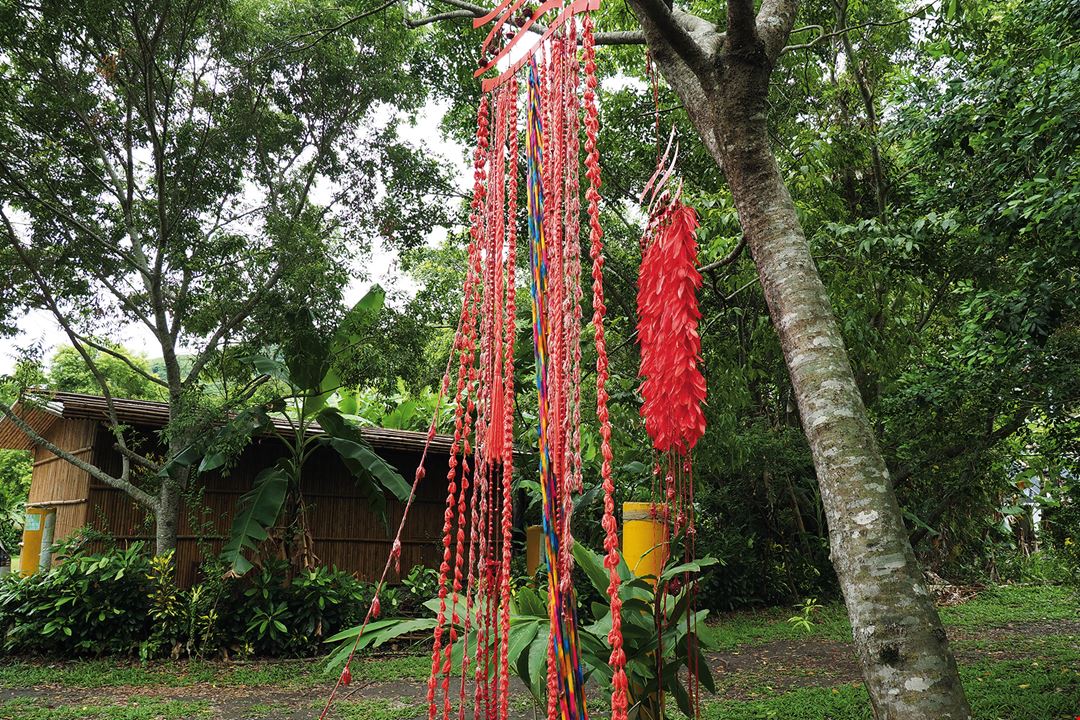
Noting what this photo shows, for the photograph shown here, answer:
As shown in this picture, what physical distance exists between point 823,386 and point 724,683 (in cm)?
352

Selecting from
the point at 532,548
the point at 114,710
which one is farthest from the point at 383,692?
the point at 532,548

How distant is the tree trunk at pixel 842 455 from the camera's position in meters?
2.14

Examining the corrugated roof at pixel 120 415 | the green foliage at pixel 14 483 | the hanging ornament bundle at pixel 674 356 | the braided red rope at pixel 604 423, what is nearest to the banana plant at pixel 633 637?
the hanging ornament bundle at pixel 674 356

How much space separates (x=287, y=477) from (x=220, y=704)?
92.6 inches

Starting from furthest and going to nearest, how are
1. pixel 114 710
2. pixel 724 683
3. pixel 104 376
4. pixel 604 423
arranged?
1. pixel 104 376
2. pixel 724 683
3. pixel 114 710
4. pixel 604 423

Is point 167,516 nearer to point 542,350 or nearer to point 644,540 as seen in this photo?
point 644,540

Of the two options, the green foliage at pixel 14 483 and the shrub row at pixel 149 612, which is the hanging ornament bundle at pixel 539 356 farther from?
the green foliage at pixel 14 483

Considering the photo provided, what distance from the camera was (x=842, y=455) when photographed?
243 cm

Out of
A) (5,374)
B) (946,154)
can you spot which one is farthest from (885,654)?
(5,374)

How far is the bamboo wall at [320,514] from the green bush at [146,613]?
18.6 inches

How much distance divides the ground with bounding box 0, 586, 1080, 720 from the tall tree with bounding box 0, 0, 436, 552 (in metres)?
1.80

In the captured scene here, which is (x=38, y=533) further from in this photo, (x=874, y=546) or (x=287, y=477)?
(x=874, y=546)

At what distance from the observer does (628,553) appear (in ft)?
8.87

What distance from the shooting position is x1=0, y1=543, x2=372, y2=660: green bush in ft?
21.3
